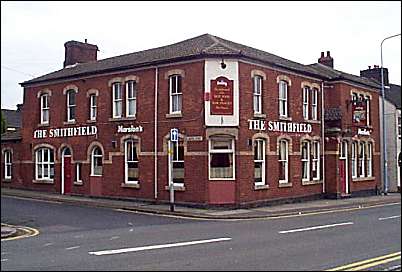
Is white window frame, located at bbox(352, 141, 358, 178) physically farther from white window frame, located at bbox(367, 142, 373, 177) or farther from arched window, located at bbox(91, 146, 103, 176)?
arched window, located at bbox(91, 146, 103, 176)

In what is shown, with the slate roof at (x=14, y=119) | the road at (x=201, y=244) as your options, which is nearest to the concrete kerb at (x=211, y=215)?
the road at (x=201, y=244)

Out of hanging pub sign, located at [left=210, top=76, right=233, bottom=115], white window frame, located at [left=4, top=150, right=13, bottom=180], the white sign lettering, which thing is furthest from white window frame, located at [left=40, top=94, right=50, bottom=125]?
hanging pub sign, located at [left=210, top=76, right=233, bottom=115]

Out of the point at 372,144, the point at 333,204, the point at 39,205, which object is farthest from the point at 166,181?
the point at 372,144

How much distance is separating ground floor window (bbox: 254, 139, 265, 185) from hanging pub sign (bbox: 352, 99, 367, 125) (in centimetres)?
851

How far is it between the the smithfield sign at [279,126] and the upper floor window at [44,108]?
40.1 feet

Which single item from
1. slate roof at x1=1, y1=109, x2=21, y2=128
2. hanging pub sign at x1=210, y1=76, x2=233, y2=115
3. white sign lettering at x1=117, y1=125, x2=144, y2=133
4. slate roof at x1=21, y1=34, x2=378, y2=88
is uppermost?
slate roof at x1=21, y1=34, x2=378, y2=88

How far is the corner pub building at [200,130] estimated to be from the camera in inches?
901

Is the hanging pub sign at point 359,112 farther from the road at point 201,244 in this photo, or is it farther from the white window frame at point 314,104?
the road at point 201,244

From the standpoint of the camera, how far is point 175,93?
2397 cm

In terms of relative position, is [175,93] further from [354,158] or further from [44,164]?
[354,158]

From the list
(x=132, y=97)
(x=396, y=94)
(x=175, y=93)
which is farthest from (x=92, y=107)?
(x=396, y=94)

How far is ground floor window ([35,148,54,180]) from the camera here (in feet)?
97.8

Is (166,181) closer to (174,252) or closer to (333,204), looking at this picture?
(333,204)

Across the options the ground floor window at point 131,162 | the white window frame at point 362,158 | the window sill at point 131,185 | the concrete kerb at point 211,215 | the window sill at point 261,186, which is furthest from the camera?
the white window frame at point 362,158
